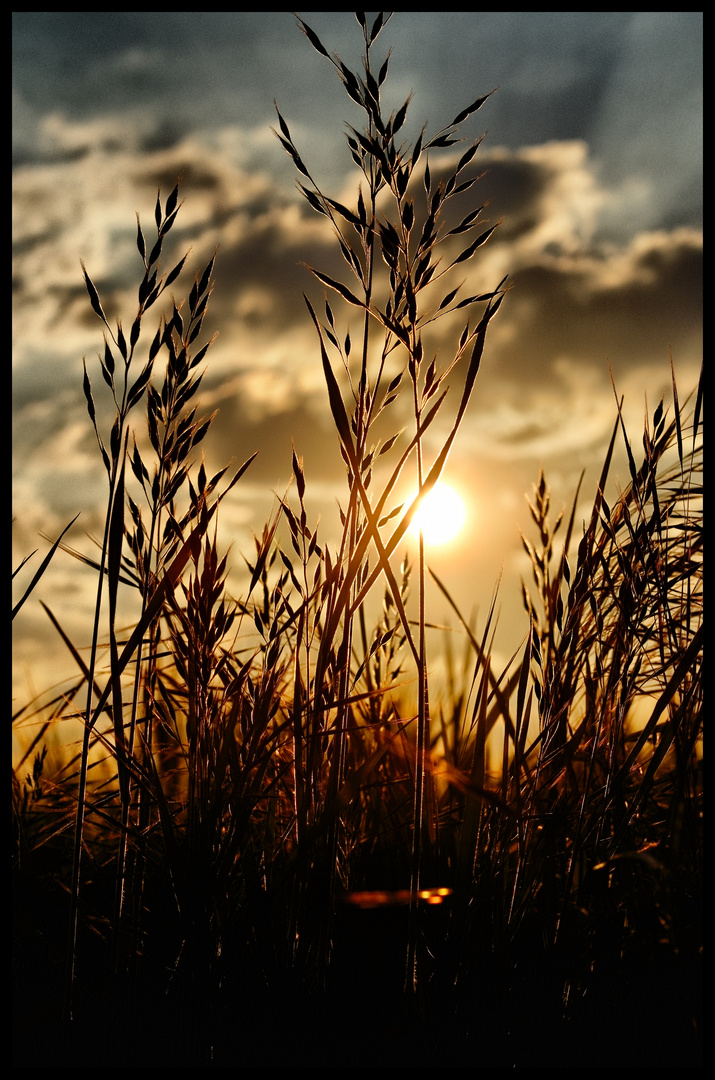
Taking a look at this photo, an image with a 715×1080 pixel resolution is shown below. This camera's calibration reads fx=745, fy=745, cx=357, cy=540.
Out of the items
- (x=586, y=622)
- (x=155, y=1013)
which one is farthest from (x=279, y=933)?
(x=586, y=622)

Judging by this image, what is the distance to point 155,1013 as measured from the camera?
3.50 feet

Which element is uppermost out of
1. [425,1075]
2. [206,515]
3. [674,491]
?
[674,491]

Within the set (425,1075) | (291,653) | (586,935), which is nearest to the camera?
(425,1075)

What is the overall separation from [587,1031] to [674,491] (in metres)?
1.03

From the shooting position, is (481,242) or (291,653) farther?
(291,653)

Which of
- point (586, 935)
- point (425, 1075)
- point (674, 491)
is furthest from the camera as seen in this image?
point (674, 491)

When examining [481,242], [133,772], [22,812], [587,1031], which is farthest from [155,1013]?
[481,242]

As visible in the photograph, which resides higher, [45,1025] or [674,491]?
[674,491]

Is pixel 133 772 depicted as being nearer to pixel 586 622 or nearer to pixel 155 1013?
pixel 155 1013

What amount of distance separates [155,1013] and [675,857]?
801 millimetres

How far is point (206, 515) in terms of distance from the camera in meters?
1.15

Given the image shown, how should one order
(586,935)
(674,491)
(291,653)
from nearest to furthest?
(586,935)
(291,653)
(674,491)

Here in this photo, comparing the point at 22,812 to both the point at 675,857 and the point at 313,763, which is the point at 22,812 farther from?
the point at 675,857

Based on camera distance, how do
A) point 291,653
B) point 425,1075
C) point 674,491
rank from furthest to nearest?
point 674,491 < point 291,653 < point 425,1075
